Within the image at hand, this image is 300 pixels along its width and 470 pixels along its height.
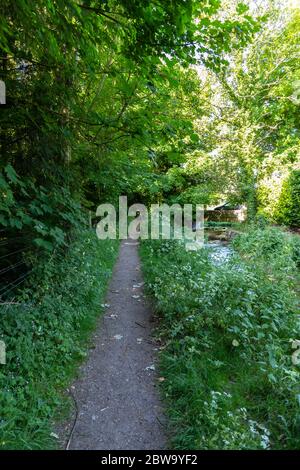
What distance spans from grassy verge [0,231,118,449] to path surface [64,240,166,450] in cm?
20

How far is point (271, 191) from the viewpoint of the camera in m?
12.1

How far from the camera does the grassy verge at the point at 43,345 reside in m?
2.19

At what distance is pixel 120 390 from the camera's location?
2.75 meters

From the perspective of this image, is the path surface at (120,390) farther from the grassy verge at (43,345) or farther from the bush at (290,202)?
the bush at (290,202)

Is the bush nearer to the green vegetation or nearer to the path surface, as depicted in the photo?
the green vegetation

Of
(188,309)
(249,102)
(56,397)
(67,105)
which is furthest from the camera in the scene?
(249,102)

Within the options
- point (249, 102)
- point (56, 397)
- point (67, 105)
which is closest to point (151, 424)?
point (56, 397)

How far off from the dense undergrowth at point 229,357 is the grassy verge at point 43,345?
1049mm

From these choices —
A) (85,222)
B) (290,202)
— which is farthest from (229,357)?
(290,202)

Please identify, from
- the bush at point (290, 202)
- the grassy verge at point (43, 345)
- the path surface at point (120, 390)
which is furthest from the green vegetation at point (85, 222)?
the bush at point (290, 202)

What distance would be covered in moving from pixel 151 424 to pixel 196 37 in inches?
138

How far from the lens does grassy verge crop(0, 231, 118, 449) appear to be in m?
2.19

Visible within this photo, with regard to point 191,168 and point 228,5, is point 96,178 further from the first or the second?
point 228,5
